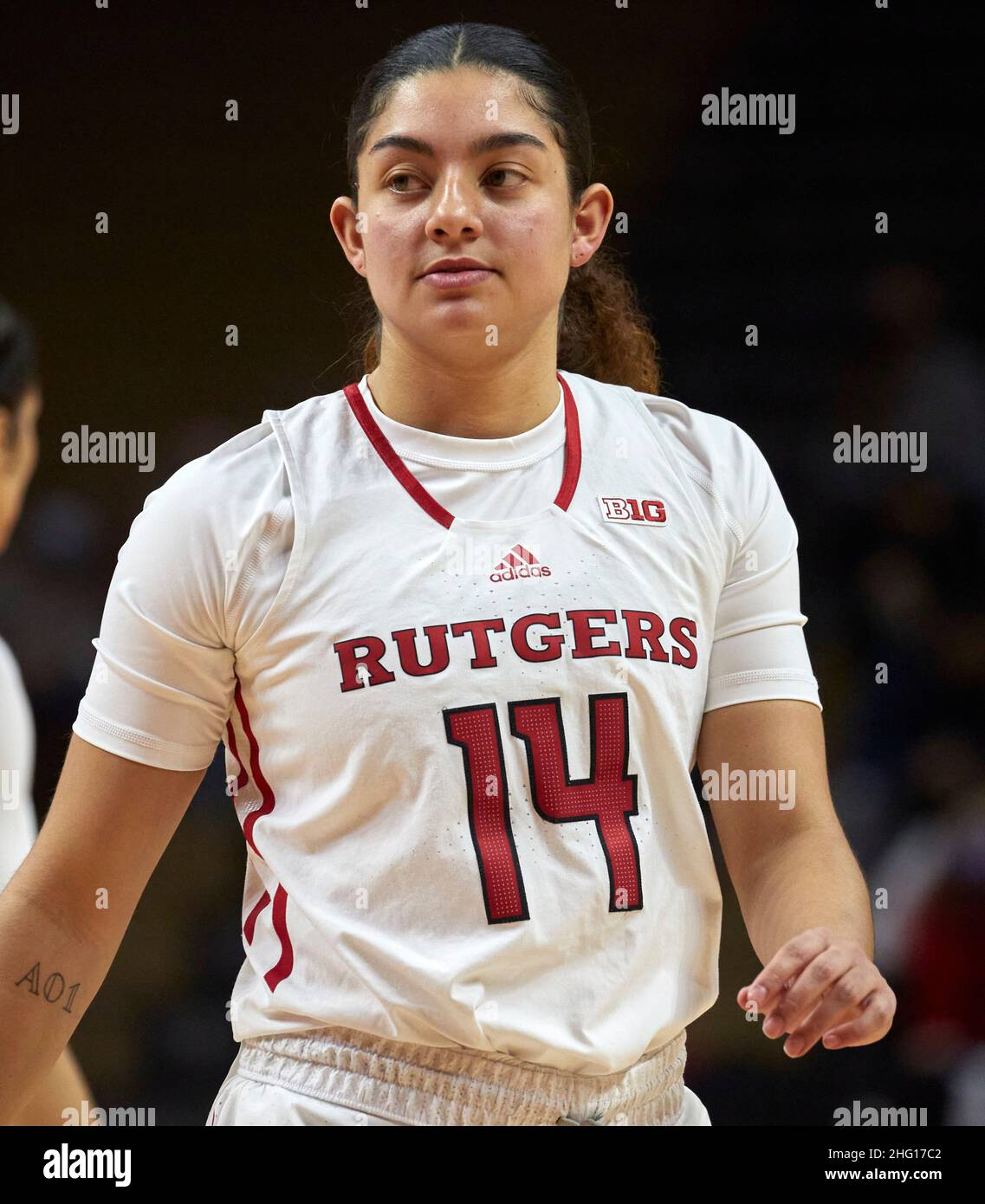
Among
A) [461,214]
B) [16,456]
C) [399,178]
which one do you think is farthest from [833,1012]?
[16,456]

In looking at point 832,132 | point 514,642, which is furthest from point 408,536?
point 832,132

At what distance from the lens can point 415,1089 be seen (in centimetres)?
185

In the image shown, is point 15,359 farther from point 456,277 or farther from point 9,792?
point 456,277

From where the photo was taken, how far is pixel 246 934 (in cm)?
196

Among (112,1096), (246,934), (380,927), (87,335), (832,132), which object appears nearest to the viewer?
(380,927)

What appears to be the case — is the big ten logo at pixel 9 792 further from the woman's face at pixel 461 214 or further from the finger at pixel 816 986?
the finger at pixel 816 986

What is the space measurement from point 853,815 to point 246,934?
98.0 inches

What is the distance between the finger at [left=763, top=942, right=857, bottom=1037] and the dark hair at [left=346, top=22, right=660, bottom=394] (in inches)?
37.7

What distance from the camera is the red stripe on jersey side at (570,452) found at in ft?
6.63

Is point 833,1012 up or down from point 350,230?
down

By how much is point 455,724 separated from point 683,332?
2621mm

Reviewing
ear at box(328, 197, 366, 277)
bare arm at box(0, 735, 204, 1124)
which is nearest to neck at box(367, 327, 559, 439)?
ear at box(328, 197, 366, 277)

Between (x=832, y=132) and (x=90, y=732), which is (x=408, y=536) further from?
(x=832, y=132)

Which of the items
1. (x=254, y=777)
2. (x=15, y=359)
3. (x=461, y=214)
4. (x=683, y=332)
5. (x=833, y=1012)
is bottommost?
(x=833, y=1012)
